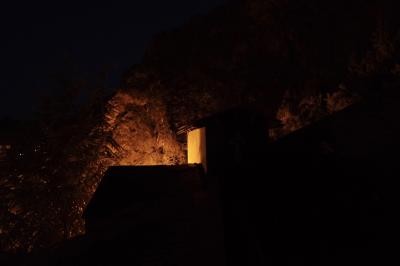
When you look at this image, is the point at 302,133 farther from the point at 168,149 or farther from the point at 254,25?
the point at 254,25

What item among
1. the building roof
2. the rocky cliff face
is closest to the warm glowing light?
the building roof

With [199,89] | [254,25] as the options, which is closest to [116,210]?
[199,89]

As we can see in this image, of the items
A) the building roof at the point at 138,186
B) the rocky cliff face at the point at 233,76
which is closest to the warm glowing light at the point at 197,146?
the building roof at the point at 138,186

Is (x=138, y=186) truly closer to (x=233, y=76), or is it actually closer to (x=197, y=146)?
(x=197, y=146)

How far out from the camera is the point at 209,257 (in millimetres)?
6191

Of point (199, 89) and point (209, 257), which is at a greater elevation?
point (199, 89)

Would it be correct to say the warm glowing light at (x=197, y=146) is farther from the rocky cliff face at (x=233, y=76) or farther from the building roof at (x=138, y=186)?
the rocky cliff face at (x=233, y=76)

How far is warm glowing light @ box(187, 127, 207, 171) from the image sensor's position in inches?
499

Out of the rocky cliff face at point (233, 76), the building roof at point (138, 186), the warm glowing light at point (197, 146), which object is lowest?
the building roof at point (138, 186)

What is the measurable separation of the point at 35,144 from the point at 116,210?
347 inches

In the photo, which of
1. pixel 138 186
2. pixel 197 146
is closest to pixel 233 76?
pixel 197 146

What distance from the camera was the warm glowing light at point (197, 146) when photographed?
12664mm

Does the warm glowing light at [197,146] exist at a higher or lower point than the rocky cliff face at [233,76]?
lower

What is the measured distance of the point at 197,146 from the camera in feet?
44.9
